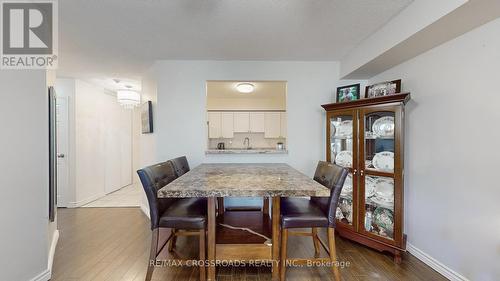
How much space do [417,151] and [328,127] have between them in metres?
0.96

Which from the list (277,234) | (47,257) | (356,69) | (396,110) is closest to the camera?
(277,234)

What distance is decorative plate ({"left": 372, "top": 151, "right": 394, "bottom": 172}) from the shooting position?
2.36 m

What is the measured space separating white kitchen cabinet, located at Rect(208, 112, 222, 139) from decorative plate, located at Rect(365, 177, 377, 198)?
4.20 m

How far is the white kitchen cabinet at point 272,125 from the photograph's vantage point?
6.15 m

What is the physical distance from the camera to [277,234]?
5.93 ft

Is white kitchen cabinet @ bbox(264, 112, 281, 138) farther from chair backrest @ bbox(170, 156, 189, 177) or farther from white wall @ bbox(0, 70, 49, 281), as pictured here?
white wall @ bbox(0, 70, 49, 281)

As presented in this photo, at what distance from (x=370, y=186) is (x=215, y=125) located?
172 inches

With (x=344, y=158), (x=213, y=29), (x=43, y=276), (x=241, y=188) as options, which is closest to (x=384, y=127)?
(x=344, y=158)

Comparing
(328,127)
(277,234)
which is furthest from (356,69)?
(277,234)

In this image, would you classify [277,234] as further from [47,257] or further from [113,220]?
[113,220]

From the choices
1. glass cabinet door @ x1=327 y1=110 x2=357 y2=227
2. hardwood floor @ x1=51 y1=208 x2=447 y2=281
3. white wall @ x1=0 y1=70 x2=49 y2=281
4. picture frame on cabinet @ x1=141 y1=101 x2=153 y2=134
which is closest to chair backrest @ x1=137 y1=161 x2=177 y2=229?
hardwood floor @ x1=51 y1=208 x2=447 y2=281

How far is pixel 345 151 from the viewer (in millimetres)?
2836

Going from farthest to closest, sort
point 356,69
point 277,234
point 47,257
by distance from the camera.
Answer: point 356,69 < point 47,257 < point 277,234

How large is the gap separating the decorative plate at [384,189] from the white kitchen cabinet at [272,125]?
3.76m
